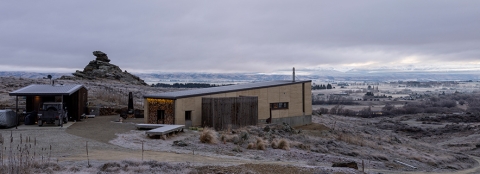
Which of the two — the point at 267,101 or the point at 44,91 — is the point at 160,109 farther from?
the point at 267,101

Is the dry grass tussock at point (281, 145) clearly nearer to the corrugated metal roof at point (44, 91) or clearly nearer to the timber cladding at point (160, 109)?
the timber cladding at point (160, 109)

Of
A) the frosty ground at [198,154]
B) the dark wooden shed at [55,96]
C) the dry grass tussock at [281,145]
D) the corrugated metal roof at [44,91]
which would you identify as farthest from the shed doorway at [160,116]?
the dry grass tussock at [281,145]

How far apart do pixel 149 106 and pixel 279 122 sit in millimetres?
9636

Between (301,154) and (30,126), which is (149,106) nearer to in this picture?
(30,126)

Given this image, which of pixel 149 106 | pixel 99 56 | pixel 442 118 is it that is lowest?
pixel 442 118

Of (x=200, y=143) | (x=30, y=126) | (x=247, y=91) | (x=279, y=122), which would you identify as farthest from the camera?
(x=279, y=122)

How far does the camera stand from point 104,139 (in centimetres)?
1753

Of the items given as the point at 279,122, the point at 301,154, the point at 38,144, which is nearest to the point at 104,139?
the point at 38,144

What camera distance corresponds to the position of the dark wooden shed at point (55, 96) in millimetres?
21969

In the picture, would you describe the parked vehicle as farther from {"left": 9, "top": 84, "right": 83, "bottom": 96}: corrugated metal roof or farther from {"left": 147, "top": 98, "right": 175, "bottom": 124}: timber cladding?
{"left": 147, "top": 98, "right": 175, "bottom": 124}: timber cladding

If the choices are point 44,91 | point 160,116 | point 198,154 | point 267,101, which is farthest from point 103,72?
point 198,154

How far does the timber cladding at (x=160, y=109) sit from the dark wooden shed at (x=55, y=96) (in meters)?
4.27

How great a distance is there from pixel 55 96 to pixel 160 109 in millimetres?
5928

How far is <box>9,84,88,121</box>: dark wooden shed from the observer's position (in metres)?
22.0
